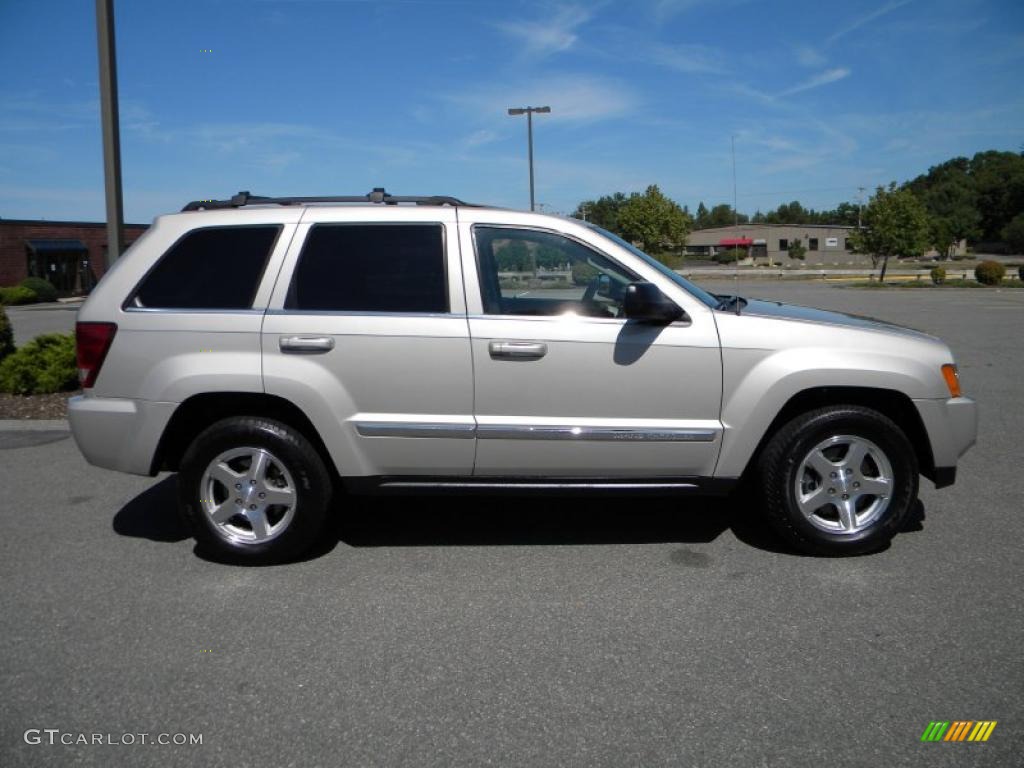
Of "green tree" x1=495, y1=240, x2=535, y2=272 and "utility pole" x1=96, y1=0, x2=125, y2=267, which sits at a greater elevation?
"utility pole" x1=96, y1=0, x2=125, y2=267

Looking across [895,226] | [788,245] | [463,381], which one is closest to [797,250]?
[788,245]

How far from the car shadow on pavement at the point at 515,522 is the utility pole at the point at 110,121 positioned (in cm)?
402

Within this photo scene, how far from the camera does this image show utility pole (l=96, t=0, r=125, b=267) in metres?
8.54

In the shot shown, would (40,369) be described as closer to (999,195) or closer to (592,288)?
(592,288)

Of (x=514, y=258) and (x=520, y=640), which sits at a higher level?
(x=514, y=258)

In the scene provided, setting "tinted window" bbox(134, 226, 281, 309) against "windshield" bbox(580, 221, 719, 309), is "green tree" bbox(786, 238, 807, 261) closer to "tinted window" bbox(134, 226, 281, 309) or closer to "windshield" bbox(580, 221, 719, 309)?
"windshield" bbox(580, 221, 719, 309)

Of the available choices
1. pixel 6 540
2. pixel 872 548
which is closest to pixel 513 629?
pixel 872 548

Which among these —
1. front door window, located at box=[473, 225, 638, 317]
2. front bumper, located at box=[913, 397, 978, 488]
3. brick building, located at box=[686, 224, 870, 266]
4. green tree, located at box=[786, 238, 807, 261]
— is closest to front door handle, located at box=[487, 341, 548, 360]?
front door window, located at box=[473, 225, 638, 317]

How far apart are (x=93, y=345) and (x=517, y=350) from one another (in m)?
2.30

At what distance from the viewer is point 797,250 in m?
86.1

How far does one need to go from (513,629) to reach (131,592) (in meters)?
1.99

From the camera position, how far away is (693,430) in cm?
440

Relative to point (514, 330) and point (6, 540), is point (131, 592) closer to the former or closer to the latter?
point (6, 540)

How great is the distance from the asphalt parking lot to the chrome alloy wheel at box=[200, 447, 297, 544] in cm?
23
